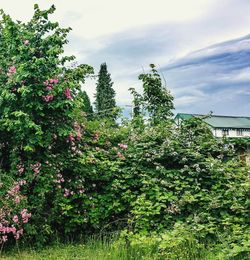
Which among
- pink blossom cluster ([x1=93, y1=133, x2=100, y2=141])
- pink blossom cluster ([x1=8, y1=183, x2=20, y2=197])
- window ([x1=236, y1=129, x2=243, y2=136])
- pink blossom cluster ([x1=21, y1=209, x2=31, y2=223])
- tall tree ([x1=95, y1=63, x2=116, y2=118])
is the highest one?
tall tree ([x1=95, y1=63, x2=116, y2=118])

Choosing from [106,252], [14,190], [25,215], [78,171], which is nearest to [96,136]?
[78,171]

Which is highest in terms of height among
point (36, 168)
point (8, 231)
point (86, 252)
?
point (36, 168)

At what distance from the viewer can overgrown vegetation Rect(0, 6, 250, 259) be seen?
5.77m

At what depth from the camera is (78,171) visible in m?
6.52

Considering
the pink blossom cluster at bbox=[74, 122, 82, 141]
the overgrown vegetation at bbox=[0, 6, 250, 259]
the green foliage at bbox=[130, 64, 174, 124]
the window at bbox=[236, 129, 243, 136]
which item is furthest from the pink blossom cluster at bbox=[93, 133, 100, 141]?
the window at bbox=[236, 129, 243, 136]

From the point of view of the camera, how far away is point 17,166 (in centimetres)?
614

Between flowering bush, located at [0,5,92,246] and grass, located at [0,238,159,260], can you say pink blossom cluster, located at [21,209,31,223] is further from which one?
grass, located at [0,238,159,260]

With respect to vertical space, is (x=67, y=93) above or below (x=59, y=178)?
above

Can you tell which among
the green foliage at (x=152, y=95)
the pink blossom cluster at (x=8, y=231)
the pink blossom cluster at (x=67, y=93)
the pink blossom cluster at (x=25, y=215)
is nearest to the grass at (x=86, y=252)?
the pink blossom cluster at (x=8, y=231)

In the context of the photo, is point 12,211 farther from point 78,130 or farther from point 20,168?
point 78,130

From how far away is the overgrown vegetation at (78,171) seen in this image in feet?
18.9

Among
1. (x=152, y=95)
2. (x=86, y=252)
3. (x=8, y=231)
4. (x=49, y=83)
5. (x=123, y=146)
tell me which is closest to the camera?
(x=86, y=252)

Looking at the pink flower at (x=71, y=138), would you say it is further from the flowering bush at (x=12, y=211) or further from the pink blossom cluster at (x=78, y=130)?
the flowering bush at (x=12, y=211)

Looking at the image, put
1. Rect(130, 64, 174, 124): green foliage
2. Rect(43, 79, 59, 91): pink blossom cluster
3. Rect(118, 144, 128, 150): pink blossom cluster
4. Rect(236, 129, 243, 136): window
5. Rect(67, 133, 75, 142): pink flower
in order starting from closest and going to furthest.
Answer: Rect(43, 79, 59, 91): pink blossom cluster < Rect(67, 133, 75, 142): pink flower < Rect(118, 144, 128, 150): pink blossom cluster < Rect(130, 64, 174, 124): green foliage < Rect(236, 129, 243, 136): window
